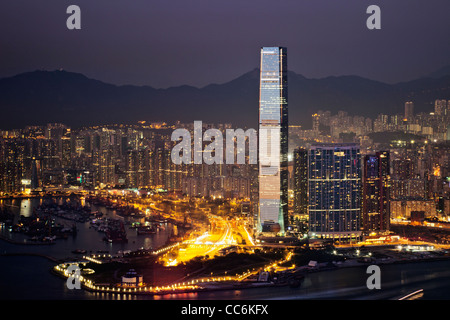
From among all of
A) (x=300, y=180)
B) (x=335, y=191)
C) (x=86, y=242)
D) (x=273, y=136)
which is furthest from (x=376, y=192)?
(x=86, y=242)

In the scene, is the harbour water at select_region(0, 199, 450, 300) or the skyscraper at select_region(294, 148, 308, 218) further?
the skyscraper at select_region(294, 148, 308, 218)

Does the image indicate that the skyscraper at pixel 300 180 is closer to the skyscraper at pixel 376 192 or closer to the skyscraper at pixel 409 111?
the skyscraper at pixel 376 192

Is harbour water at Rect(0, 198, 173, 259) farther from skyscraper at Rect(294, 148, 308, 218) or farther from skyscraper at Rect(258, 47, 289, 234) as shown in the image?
skyscraper at Rect(294, 148, 308, 218)

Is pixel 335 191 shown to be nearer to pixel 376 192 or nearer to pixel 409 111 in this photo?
pixel 376 192

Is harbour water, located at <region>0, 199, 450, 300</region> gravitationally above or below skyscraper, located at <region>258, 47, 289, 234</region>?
below

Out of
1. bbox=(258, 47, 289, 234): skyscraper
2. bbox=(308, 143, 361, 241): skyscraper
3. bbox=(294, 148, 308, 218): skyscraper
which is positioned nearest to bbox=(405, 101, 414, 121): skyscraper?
bbox=(308, 143, 361, 241): skyscraper

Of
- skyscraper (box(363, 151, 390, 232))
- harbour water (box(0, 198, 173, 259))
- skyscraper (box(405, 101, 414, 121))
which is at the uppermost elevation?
skyscraper (box(405, 101, 414, 121))

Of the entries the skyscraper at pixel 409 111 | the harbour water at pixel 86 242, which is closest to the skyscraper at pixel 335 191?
the harbour water at pixel 86 242
